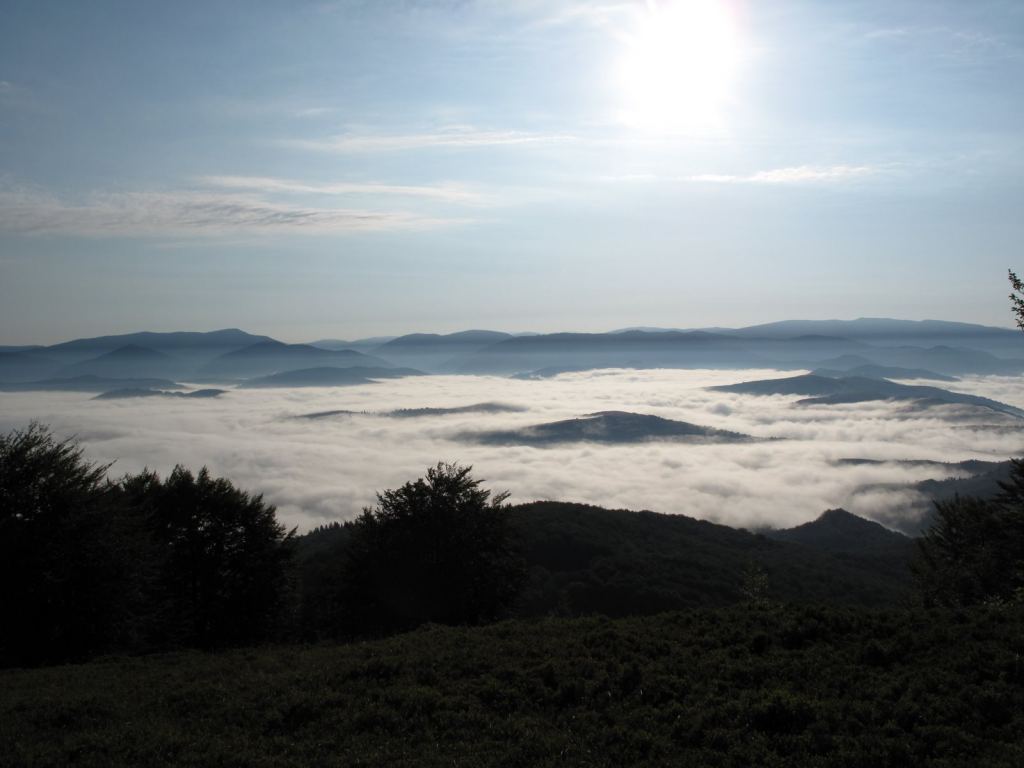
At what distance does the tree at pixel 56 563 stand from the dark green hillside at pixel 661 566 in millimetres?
A: 26667

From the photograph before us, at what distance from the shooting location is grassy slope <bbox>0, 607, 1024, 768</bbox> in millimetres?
9055

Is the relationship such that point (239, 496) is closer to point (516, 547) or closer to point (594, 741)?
point (516, 547)

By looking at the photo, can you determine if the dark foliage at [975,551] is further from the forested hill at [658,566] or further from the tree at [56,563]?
the tree at [56,563]

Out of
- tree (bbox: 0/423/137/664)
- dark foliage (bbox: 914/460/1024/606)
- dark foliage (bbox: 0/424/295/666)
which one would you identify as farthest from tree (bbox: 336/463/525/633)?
dark foliage (bbox: 914/460/1024/606)

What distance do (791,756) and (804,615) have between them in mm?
5979

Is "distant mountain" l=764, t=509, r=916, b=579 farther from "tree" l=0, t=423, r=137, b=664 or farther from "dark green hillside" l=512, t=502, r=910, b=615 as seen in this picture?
"tree" l=0, t=423, r=137, b=664

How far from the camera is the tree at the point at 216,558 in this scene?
27.3 metres

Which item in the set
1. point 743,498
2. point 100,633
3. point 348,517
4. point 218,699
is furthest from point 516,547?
point 743,498

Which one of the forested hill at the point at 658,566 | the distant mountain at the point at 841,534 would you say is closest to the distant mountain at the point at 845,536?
the distant mountain at the point at 841,534

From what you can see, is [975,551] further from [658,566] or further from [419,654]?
[658,566]

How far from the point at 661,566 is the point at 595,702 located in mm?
57689

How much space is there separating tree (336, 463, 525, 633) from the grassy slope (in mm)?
10551

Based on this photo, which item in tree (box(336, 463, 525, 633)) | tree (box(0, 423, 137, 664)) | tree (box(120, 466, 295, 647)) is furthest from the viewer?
tree (box(120, 466, 295, 647))

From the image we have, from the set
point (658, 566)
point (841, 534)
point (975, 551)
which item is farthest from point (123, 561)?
point (841, 534)
